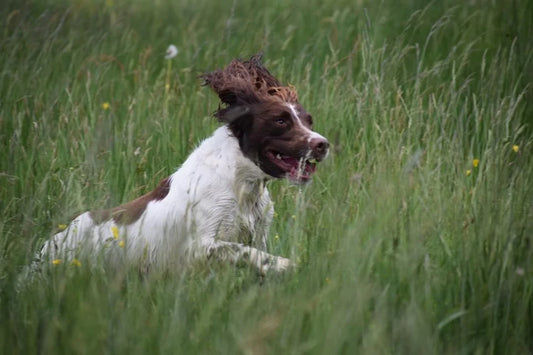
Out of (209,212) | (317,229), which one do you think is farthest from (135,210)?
(317,229)

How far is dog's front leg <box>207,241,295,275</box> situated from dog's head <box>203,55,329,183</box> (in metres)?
0.40

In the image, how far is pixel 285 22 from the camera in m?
7.17

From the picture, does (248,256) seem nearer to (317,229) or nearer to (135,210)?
(317,229)

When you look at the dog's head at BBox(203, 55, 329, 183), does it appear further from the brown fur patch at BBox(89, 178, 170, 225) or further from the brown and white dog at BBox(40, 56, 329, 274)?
the brown fur patch at BBox(89, 178, 170, 225)

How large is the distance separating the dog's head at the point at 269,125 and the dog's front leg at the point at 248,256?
40 centimetres

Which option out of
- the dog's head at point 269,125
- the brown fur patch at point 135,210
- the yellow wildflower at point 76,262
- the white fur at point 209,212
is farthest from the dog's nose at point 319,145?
the yellow wildflower at point 76,262

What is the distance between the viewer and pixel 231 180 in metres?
3.84

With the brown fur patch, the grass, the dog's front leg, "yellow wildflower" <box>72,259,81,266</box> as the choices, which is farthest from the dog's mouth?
"yellow wildflower" <box>72,259,81,266</box>

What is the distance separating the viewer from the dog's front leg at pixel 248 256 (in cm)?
327

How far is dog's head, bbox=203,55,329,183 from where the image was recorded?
376 cm

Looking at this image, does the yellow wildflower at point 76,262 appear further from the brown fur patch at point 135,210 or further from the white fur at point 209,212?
the brown fur patch at point 135,210

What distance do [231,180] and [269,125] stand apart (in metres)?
0.31

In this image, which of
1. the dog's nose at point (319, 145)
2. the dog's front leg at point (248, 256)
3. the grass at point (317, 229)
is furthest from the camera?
the dog's nose at point (319, 145)

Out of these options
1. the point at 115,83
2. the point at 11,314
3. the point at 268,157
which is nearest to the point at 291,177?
the point at 268,157
